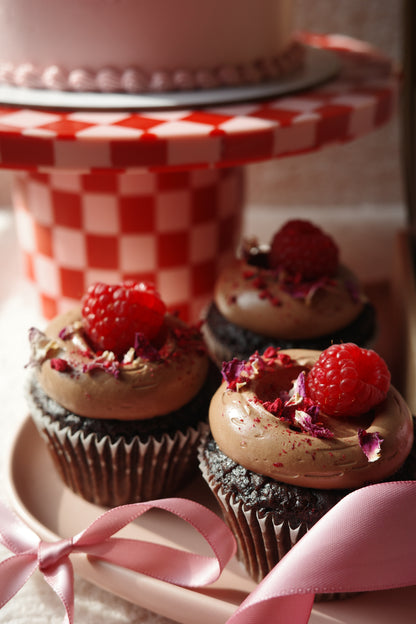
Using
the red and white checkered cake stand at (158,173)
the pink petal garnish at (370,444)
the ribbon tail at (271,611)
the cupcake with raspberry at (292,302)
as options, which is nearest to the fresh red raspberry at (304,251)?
the cupcake with raspberry at (292,302)

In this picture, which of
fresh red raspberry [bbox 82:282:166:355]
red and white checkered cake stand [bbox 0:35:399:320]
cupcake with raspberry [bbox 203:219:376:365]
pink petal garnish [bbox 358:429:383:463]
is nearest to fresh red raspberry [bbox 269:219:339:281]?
cupcake with raspberry [bbox 203:219:376:365]

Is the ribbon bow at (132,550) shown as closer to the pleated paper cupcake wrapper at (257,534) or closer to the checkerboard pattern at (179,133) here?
the pleated paper cupcake wrapper at (257,534)

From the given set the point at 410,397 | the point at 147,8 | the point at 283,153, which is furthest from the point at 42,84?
the point at 410,397

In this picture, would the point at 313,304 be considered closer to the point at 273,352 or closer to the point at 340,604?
the point at 273,352

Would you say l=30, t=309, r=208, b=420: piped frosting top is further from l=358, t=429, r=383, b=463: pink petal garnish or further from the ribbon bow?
l=358, t=429, r=383, b=463: pink petal garnish

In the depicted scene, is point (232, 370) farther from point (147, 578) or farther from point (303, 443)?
point (147, 578)
